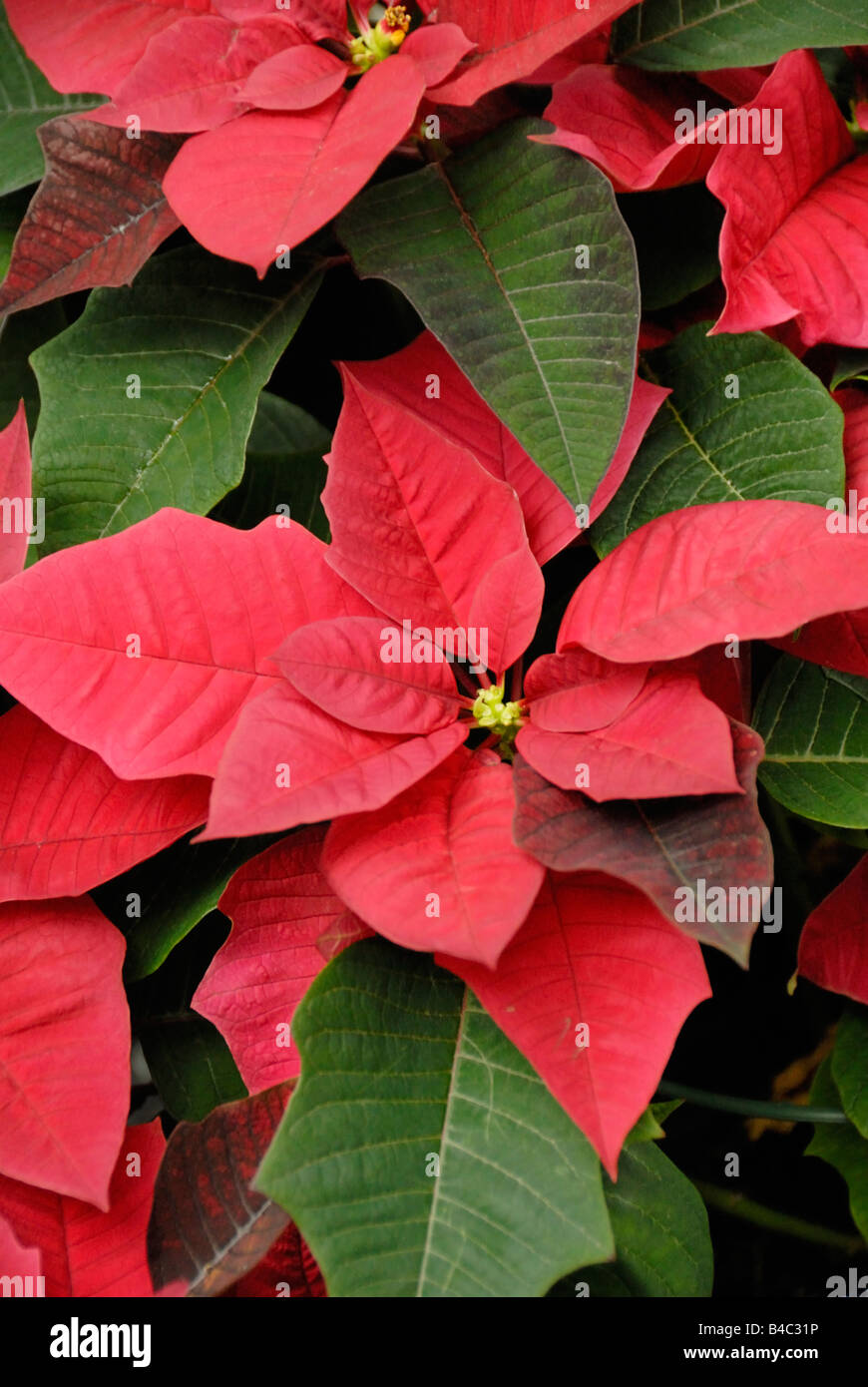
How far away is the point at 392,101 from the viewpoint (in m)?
0.48

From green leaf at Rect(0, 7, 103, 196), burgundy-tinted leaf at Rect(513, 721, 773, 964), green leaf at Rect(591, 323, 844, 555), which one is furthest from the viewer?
green leaf at Rect(0, 7, 103, 196)

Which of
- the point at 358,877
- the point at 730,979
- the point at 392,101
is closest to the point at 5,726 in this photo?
the point at 358,877

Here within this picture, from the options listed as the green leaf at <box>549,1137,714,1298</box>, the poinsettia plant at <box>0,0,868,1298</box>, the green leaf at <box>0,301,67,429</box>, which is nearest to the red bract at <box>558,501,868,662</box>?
the poinsettia plant at <box>0,0,868,1298</box>

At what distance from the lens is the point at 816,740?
528mm

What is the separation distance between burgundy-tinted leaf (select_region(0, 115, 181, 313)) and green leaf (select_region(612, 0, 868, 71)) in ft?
0.74

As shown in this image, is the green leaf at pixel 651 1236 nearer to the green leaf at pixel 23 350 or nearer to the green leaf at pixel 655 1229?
the green leaf at pixel 655 1229

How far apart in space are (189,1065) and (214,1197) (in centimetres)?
11

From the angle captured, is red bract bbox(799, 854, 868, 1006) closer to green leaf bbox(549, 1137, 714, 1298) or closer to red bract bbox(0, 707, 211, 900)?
green leaf bbox(549, 1137, 714, 1298)

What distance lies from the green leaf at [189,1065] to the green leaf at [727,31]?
503 mm

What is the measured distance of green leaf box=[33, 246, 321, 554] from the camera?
20.8 inches

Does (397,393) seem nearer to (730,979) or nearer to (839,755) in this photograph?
(839,755)

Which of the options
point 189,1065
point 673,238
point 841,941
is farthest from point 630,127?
point 189,1065

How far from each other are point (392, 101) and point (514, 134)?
0.24ft

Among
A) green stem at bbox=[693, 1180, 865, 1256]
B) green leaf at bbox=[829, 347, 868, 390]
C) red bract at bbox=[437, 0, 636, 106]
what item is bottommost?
green stem at bbox=[693, 1180, 865, 1256]
